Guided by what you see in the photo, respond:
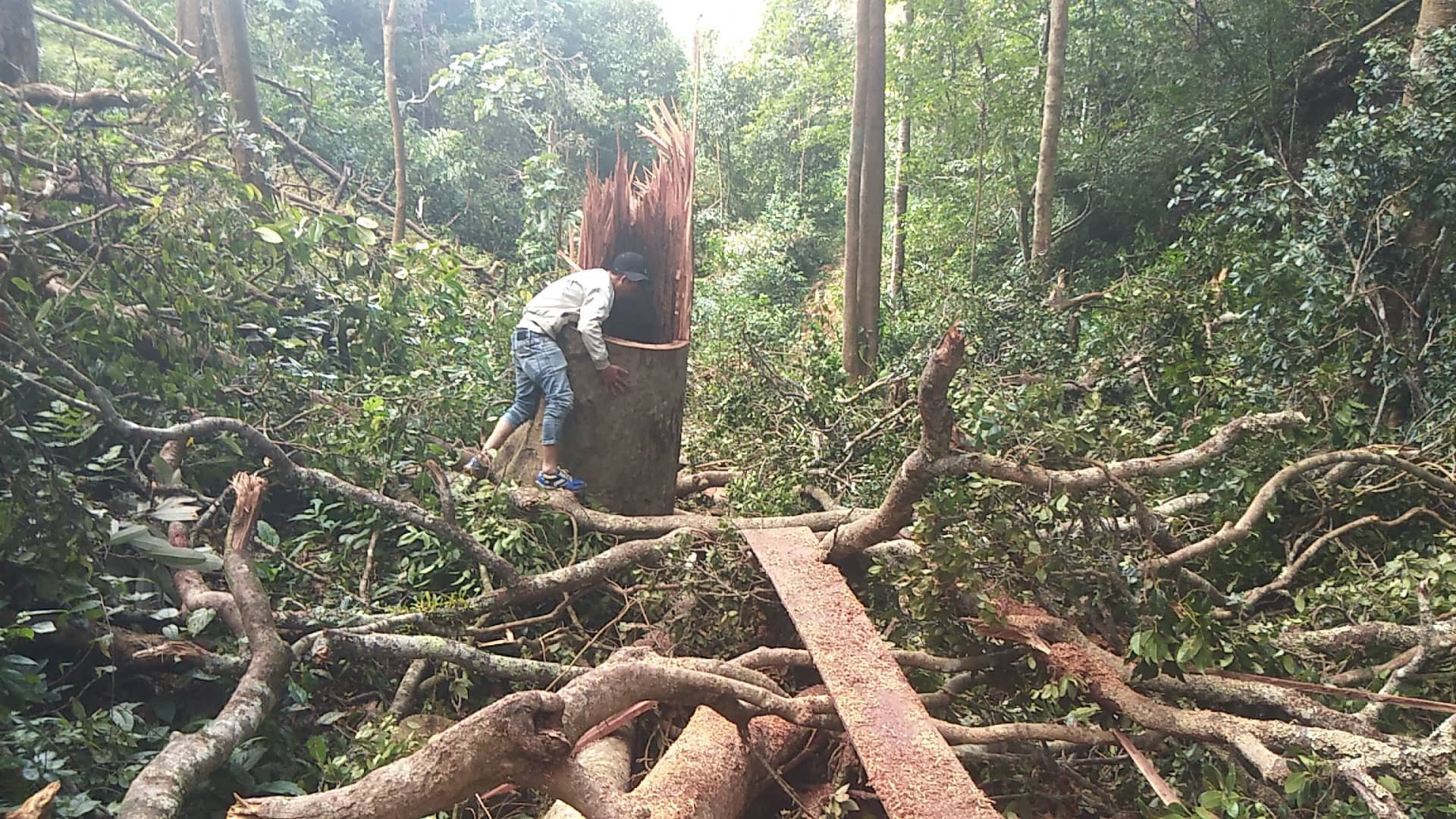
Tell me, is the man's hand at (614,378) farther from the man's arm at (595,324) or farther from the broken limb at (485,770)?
the broken limb at (485,770)

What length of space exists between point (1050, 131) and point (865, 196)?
82.0 inches

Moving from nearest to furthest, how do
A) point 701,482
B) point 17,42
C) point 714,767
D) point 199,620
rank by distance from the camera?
point 714,767 < point 199,620 < point 701,482 < point 17,42

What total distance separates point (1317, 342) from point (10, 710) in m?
5.52

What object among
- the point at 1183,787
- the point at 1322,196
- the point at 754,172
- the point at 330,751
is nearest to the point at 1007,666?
the point at 1183,787

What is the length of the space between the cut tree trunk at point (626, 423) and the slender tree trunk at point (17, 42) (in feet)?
14.7

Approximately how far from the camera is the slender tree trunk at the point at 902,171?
933cm

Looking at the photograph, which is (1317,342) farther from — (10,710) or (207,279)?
(207,279)

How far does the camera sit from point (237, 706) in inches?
80.4

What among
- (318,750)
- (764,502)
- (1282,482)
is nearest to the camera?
(318,750)

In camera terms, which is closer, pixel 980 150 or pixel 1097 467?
pixel 1097 467

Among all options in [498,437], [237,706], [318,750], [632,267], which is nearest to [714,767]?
[318,750]

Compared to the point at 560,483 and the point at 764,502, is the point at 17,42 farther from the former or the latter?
the point at 764,502

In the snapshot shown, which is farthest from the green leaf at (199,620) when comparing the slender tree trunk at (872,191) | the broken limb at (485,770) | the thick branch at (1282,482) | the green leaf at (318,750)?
the slender tree trunk at (872,191)

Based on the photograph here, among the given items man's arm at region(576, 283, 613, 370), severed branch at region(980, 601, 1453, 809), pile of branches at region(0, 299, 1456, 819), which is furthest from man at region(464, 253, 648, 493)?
severed branch at region(980, 601, 1453, 809)
